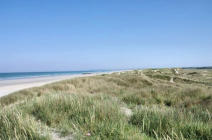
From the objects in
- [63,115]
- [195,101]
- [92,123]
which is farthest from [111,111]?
[195,101]

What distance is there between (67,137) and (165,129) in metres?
1.87

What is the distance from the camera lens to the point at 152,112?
3855mm

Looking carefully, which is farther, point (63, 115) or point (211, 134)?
point (63, 115)

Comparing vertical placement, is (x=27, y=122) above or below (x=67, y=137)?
above

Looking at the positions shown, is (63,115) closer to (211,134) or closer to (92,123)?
(92,123)

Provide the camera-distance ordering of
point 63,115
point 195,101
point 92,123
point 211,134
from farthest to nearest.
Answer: point 195,101 → point 63,115 → point 92,123 → point 211,134

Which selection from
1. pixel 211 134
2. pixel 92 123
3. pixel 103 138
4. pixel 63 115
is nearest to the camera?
pixel 103 138

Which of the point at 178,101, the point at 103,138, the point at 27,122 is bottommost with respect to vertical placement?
the point at 178,101

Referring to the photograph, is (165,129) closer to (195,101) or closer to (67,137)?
(67,137)

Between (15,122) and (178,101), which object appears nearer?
(15,122)

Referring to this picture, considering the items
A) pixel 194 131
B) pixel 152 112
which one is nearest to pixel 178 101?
pixel 152 112

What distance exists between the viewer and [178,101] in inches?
278

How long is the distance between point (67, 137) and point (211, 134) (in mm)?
2568

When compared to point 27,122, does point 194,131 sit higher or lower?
lower
